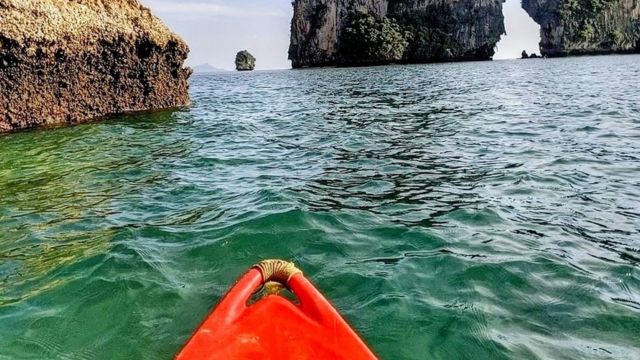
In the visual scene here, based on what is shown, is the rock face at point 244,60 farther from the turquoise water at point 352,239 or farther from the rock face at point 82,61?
the turquoise water at point 352,239

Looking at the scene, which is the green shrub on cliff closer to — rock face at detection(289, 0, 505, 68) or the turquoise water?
rock face at detection(289, 0, 505, 68)

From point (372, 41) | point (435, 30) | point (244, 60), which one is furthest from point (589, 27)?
point (244, 60)

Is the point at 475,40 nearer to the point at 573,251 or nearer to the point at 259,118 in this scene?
the point at 259,118

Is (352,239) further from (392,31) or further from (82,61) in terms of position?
(392,31)

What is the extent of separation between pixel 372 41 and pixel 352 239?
325ft

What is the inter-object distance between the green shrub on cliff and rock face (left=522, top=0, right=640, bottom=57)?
1849 inches

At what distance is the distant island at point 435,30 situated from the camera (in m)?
103

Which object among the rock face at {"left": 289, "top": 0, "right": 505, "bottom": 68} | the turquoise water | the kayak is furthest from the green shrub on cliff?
the kayak

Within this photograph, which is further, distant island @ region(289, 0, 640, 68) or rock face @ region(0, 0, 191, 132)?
distant island @ region(289, 0, 640, 68)

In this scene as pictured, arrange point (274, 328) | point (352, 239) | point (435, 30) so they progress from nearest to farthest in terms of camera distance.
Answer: point (274, 328)
point (352, 239)
point (435, 30)

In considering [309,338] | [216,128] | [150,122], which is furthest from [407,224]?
[150,122]

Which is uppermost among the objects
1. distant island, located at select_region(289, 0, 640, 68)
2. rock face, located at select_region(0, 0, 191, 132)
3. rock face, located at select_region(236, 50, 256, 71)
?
distant island, located at select_region(289, 0, 640, 68)

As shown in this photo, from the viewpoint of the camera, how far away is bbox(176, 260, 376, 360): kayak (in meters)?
2.83

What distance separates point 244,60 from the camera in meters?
131
